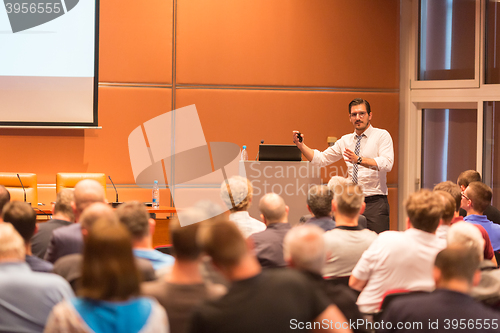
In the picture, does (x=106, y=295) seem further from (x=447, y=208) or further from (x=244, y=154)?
(x=244, y=154)

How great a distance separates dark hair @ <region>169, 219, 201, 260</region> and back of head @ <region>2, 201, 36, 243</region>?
958 millimetres

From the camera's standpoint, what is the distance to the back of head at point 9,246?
1.65 meters

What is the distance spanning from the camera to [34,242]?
260cm

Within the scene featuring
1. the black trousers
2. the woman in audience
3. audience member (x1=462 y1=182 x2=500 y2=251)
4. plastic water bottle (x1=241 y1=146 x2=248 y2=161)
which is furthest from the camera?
plastic water bottle (x1=241 y1=146 x2=248 y2=161)

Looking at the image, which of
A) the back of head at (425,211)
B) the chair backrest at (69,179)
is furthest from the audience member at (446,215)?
the chair backrest at (69,179)

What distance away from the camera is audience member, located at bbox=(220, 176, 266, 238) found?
3.05 metres

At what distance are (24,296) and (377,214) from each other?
341 cm

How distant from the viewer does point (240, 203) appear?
3.08 meters

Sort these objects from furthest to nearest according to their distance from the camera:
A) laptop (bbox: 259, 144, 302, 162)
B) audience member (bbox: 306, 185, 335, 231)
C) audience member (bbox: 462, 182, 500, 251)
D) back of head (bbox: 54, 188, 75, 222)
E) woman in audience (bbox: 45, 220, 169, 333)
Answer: laptop (bbox: 259, 144, 302, 162) → audience member (bbox: 462, 182, 500, 251) → audience member (bbox: 306, 185, 335, 231) → back of head (bbox: 54, 188, 75, 222) → woman in audience (bbox: 45, 220, 169, 333)

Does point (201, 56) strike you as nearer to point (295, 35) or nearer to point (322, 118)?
point (295, 35)

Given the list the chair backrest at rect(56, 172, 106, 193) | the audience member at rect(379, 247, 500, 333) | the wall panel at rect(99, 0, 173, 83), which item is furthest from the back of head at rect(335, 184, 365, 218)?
the wall panel at rect(99, 0, 173, 83)

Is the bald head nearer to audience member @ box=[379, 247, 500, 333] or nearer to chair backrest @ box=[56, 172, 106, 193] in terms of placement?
audience member @ box=[379, 247, 500, 333]

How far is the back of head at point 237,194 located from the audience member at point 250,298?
164 cm

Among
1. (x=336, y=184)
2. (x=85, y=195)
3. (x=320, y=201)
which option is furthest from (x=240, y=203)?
(x=85, y=195)
